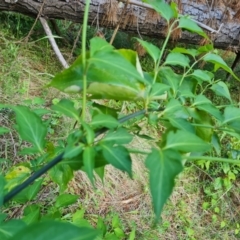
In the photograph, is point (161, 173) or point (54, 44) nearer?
point (161, 173)

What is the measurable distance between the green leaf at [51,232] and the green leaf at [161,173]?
0.08 meters

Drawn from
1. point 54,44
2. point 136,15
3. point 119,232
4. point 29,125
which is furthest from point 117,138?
point 136,15

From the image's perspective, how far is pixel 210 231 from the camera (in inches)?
79.0

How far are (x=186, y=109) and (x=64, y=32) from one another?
8.37 feet

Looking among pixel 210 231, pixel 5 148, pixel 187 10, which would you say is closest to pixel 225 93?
pixel 5 148

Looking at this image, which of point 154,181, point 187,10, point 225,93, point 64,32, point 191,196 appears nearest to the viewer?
point 154,181

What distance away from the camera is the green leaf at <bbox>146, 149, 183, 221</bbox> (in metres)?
0.36

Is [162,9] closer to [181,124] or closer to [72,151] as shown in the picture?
[181,124]

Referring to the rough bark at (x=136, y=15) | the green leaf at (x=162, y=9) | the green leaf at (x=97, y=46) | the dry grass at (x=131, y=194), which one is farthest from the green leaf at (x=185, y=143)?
the rough bark at (x=136, y=15)

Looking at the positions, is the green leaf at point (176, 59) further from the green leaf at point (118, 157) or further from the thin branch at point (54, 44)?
the thin branch at point (54, 44)

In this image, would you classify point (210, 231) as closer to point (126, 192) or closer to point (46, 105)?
point (126, 192)

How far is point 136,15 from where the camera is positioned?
254 cm

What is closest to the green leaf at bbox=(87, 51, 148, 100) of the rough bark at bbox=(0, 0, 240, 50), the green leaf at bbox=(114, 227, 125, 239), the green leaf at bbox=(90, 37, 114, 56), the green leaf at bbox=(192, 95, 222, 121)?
the green leaf at bbox=(90, 37, 114, 56)

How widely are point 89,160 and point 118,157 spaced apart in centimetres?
3
